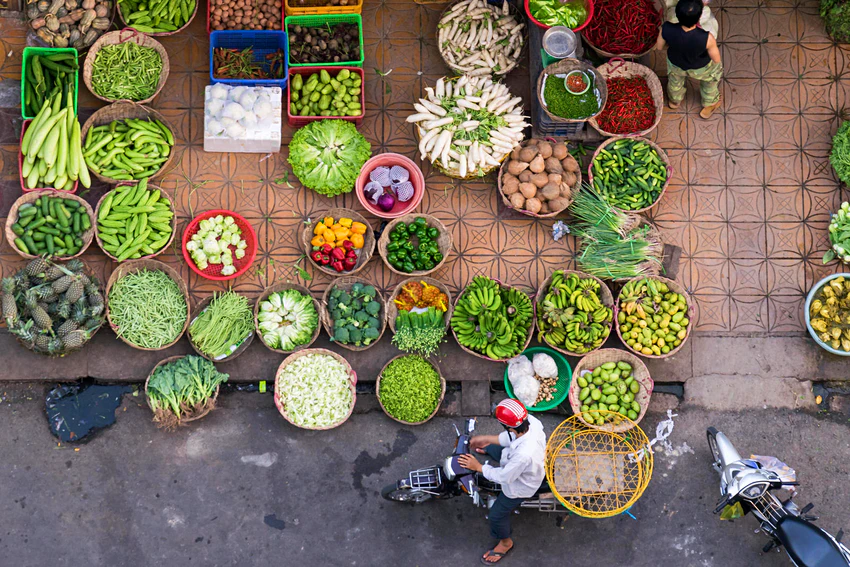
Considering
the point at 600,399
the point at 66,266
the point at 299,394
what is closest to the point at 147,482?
the point at 299,394

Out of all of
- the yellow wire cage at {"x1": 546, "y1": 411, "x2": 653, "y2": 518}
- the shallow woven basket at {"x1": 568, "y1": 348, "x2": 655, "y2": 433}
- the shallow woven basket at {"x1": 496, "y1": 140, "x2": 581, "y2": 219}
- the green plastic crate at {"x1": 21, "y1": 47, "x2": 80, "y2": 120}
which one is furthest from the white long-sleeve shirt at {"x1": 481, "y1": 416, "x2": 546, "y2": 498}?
the green plastic crate at {"x1": 21, "y1": 47, "x2": 80, "y2": 120}

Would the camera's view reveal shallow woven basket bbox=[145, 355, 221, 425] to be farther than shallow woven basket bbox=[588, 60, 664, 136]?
No

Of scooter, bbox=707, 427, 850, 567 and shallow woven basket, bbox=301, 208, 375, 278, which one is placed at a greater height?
shallow woven basket, bbox=301, 208, 375, 278

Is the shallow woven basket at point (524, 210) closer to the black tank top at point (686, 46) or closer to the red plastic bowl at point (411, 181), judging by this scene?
the red plastic bowl at point (411, 181)

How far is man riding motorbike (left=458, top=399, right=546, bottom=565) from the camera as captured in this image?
5.46 m

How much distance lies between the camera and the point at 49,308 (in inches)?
248

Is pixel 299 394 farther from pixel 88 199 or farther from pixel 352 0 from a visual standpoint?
pixel 352 0

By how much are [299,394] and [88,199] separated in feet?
7.82

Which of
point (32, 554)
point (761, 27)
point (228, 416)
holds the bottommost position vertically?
point (32, 554)

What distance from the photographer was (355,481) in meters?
6.64

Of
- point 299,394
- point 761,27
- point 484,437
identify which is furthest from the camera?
point 761,27

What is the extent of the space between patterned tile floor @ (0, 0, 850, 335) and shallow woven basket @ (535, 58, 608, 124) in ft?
1.81

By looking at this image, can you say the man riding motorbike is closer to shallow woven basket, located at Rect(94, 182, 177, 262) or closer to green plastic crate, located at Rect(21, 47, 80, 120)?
shallow woven basket, located at Rect(94, 182, 177, 262)

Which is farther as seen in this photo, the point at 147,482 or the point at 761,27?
the point at 761,27
